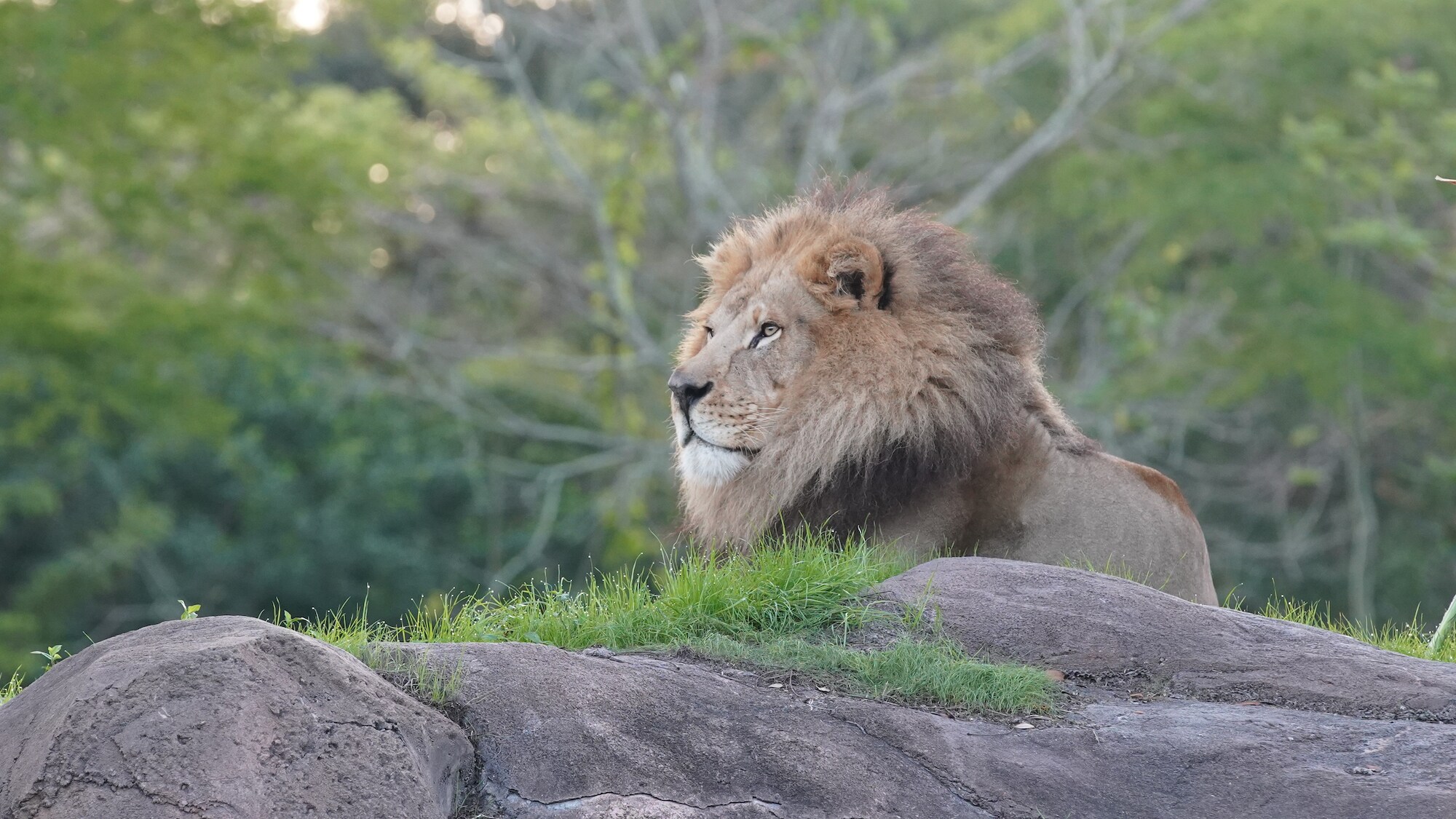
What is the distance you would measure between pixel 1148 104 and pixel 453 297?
11535mm

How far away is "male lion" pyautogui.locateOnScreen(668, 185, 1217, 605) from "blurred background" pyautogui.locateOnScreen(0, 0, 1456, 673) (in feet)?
35.0

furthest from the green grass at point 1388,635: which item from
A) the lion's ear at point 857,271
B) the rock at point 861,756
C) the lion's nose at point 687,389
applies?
the lion's nose at point 687,389

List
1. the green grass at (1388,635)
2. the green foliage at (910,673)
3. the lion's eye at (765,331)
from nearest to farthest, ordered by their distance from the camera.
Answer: the green foliage at (910,673)
the green grass at (1388,635)
the lion's eye at (765,331)

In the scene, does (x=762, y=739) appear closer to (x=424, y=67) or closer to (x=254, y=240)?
(x=254, y=240)

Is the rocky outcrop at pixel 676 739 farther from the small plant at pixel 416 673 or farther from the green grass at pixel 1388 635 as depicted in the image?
the green grass at pixel 1388 635

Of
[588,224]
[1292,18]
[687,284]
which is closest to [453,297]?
[588,224]

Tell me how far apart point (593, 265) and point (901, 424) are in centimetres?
1386

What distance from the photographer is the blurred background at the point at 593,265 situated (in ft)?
54.3

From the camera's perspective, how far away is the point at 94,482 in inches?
838

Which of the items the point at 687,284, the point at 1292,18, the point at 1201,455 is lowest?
the point at 1201,455

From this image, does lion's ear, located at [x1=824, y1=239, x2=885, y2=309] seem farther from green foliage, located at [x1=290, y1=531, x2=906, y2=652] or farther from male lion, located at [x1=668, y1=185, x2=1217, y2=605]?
green foliage, located at [x1=290, y1=531, x2=906, y2=652]

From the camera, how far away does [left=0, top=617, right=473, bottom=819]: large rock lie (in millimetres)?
2871

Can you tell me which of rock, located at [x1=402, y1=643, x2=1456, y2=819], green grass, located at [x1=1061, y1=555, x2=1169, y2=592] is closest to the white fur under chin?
green grass, located at [x1=1061, y1=555, x2=1169, y2=592]

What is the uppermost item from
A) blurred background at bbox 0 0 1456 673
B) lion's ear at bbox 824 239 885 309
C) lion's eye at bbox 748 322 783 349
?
lion's ear at bbox 824 239 885 309
